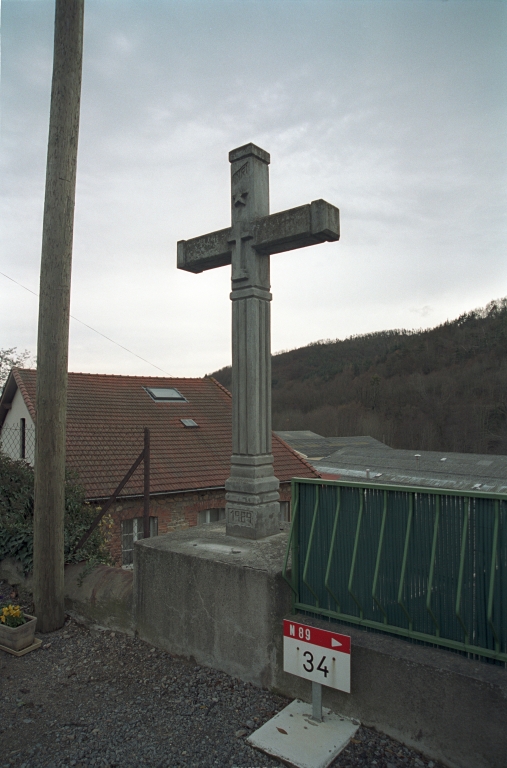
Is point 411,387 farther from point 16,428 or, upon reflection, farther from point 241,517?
point 241,517

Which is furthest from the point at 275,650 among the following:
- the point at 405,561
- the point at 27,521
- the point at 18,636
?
the point at 27,521

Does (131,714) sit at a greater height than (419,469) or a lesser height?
greater

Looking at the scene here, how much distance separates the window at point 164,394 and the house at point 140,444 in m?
0.03

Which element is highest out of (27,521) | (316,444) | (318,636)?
(318,636)

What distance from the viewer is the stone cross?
4.84 meters

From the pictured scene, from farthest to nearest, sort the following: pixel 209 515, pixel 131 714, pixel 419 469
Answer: pixel 419 469
pixel 209 515
pixel 131 714

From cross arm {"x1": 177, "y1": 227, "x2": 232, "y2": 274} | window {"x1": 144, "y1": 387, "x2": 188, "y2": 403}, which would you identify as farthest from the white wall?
cross arm {"x1": 177, "y1": 227, "x2": 232, "y2": 274}

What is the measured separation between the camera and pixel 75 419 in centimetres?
1270

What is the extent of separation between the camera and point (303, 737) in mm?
3084

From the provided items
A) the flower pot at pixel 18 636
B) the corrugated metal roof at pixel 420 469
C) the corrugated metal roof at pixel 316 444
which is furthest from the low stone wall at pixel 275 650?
the corrugated metal roof at pixel 316 444

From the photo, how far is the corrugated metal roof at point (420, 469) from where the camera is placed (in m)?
26.0

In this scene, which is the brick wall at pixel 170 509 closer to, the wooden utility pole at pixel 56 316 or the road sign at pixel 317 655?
the wooden utility pole at pixel 56 316

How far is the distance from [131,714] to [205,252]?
159 inches

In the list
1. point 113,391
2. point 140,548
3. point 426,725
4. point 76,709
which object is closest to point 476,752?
point 426,725
